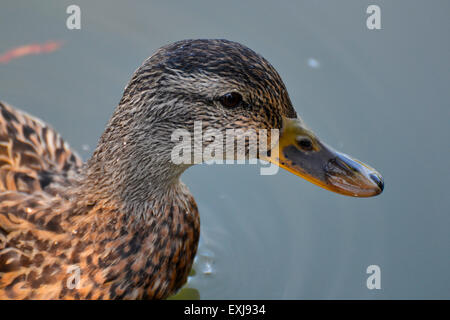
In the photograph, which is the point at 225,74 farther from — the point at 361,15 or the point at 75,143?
the point at 361,15

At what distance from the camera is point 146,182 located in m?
2.78

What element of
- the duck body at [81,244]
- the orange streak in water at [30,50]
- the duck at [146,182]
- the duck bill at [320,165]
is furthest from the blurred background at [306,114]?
the duck bill at [320,165]

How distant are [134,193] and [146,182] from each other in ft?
0.27

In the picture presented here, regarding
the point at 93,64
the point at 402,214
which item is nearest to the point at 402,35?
the point at 402,214

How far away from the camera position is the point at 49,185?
120 inches

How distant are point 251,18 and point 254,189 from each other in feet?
5.25

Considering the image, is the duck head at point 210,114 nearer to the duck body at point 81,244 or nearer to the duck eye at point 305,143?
the duck eye at point 305,143

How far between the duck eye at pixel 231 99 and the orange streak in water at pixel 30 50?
9.48 ft

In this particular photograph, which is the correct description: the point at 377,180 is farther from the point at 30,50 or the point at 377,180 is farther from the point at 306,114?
the point at 30,50

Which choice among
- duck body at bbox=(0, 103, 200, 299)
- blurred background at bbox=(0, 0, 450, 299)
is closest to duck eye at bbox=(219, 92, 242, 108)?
duck body at bbox=(0, 103, 200, 299)

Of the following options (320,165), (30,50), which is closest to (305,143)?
(320,165)

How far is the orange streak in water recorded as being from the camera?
484 cm

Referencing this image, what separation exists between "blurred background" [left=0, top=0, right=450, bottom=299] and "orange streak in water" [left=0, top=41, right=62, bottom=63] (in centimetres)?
3
